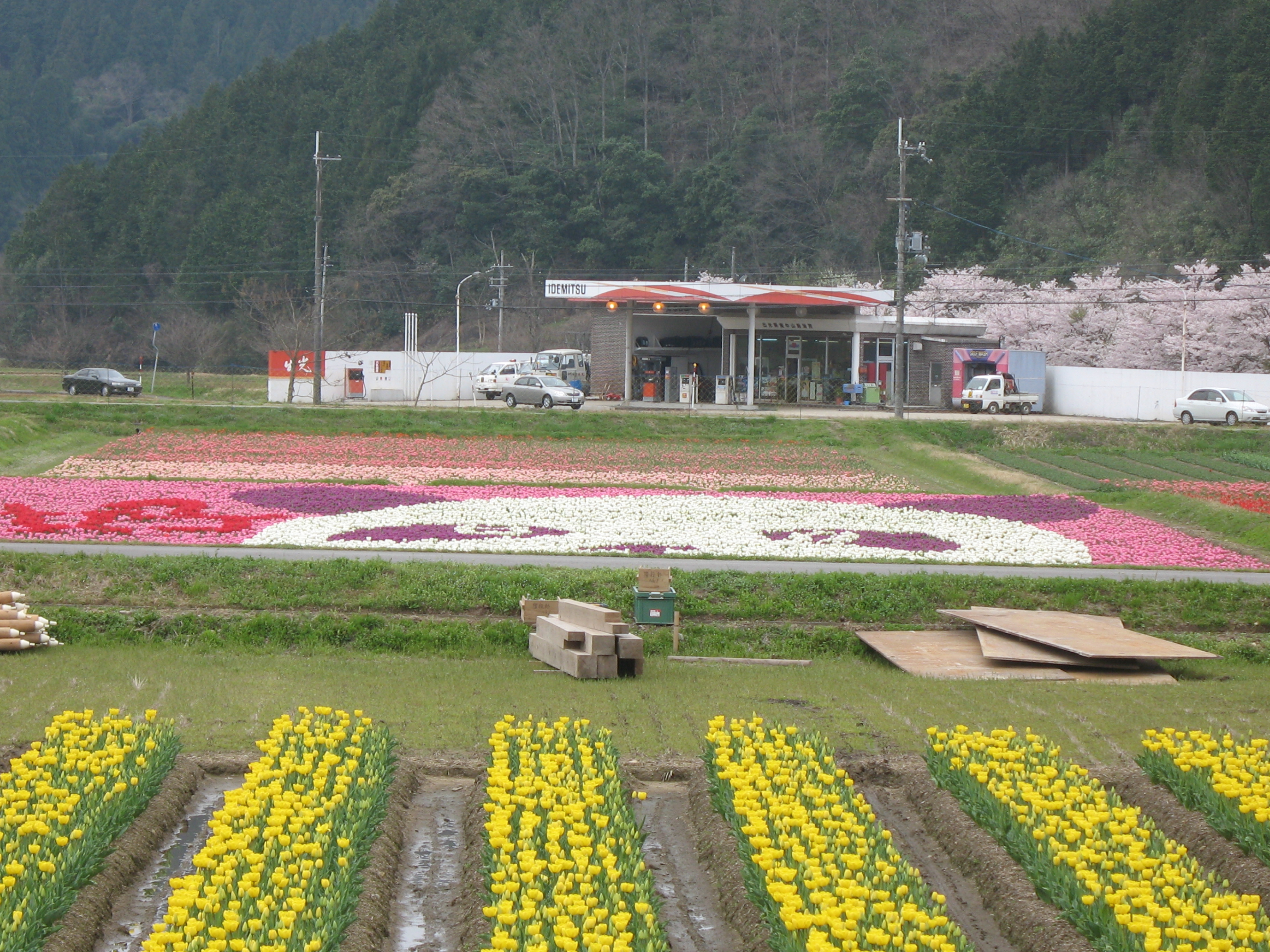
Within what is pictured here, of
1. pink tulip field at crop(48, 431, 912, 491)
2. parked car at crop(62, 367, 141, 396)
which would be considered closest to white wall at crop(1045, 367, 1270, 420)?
pink tulip field at crop(48, 431, 912, 491)

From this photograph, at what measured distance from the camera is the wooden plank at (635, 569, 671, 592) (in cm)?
1633

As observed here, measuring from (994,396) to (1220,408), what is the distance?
8.61 m

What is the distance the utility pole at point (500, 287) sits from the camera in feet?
Answer: 273

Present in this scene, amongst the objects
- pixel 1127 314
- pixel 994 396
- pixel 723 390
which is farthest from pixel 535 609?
pixel 1127 314

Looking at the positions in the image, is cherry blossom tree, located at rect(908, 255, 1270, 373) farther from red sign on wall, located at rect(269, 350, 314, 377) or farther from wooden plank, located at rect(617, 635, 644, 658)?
wooden plank, located at rect(617, 635, 644, 658)

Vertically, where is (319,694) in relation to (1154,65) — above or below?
below

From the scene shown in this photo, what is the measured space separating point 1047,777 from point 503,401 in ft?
158

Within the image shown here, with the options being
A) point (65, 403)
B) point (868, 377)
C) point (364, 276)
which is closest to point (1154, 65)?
point (868, 377)

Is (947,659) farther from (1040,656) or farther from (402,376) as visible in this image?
(402,376)

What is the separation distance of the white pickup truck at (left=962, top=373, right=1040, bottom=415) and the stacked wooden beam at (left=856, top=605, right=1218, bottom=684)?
37901 mm

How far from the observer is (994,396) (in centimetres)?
5353

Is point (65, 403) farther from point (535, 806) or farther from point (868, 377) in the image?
point (535, 806)

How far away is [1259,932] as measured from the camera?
7289 millimetres

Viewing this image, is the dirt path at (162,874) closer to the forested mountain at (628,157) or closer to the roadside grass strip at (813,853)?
the roadside grass strip at (813,853)
